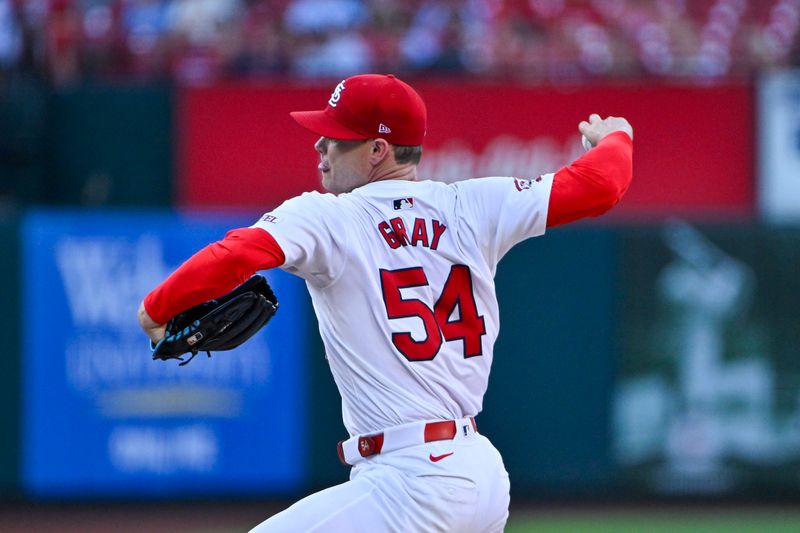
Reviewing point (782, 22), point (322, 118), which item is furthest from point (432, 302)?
point (782, 22)

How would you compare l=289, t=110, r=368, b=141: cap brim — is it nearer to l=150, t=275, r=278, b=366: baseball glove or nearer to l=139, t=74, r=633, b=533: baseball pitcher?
l=139, t=74, r=633, b=533: baseball pitcher

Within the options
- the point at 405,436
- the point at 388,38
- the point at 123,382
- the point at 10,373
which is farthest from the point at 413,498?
the point at 388,38

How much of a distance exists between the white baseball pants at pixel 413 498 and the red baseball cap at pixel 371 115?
0.81 metres

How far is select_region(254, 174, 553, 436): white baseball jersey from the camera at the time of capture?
122 inches

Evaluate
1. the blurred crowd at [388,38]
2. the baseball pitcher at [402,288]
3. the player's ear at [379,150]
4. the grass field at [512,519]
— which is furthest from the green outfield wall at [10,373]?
the player's ear at [379,150]

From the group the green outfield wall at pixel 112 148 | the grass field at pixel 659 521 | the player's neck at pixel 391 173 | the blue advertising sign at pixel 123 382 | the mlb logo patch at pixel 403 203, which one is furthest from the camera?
the green outfield wall at pixel 112 148

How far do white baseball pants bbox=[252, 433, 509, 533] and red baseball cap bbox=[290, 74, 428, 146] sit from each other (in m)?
0.81

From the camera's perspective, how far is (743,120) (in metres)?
8.70

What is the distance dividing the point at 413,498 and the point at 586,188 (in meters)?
0.93

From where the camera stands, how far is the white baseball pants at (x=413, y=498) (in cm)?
304

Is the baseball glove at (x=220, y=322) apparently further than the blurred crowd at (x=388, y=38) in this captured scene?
No

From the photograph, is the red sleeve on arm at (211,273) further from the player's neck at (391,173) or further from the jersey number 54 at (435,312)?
the player's neck at (391,173)

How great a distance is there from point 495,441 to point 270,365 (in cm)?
149

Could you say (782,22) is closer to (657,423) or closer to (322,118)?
(657,423)
